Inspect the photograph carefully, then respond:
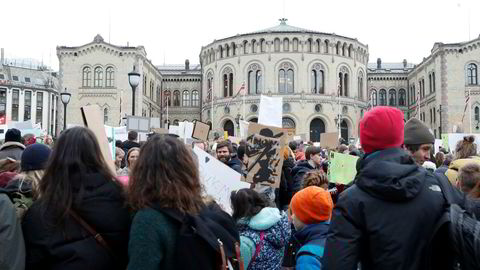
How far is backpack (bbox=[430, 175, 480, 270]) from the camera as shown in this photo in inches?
106

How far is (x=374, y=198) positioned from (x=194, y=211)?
44.9 inches

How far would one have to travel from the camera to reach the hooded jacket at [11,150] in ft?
23.1

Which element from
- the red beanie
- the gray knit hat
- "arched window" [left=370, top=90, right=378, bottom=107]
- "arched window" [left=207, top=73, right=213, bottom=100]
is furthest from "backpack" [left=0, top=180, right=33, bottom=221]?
"arched window" [left=370, top=90, right=378, bottom=107]

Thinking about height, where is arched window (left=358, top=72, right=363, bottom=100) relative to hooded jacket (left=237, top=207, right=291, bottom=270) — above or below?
above

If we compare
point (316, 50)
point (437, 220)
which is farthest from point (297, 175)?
point (316, 50)

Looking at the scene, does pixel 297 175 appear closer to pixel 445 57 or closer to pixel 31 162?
pixel 31 162

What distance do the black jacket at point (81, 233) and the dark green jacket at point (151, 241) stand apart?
0.27 meters

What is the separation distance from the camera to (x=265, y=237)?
434cm

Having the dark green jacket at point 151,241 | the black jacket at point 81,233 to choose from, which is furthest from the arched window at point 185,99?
the dark green jacket at point 151,241

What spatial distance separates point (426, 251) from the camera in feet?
9.83

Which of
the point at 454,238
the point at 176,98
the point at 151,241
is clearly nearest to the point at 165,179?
the point at 151,241

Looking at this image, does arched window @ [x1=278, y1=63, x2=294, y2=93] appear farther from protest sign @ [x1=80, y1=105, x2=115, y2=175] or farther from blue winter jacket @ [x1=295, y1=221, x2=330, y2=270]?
blue winter jacket @ [x1=295, y1=221, x2=330, y2=270]

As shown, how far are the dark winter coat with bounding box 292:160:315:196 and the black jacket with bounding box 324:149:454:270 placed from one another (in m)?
5.28

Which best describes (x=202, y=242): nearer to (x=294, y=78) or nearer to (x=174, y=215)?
(x=174, y=215)
